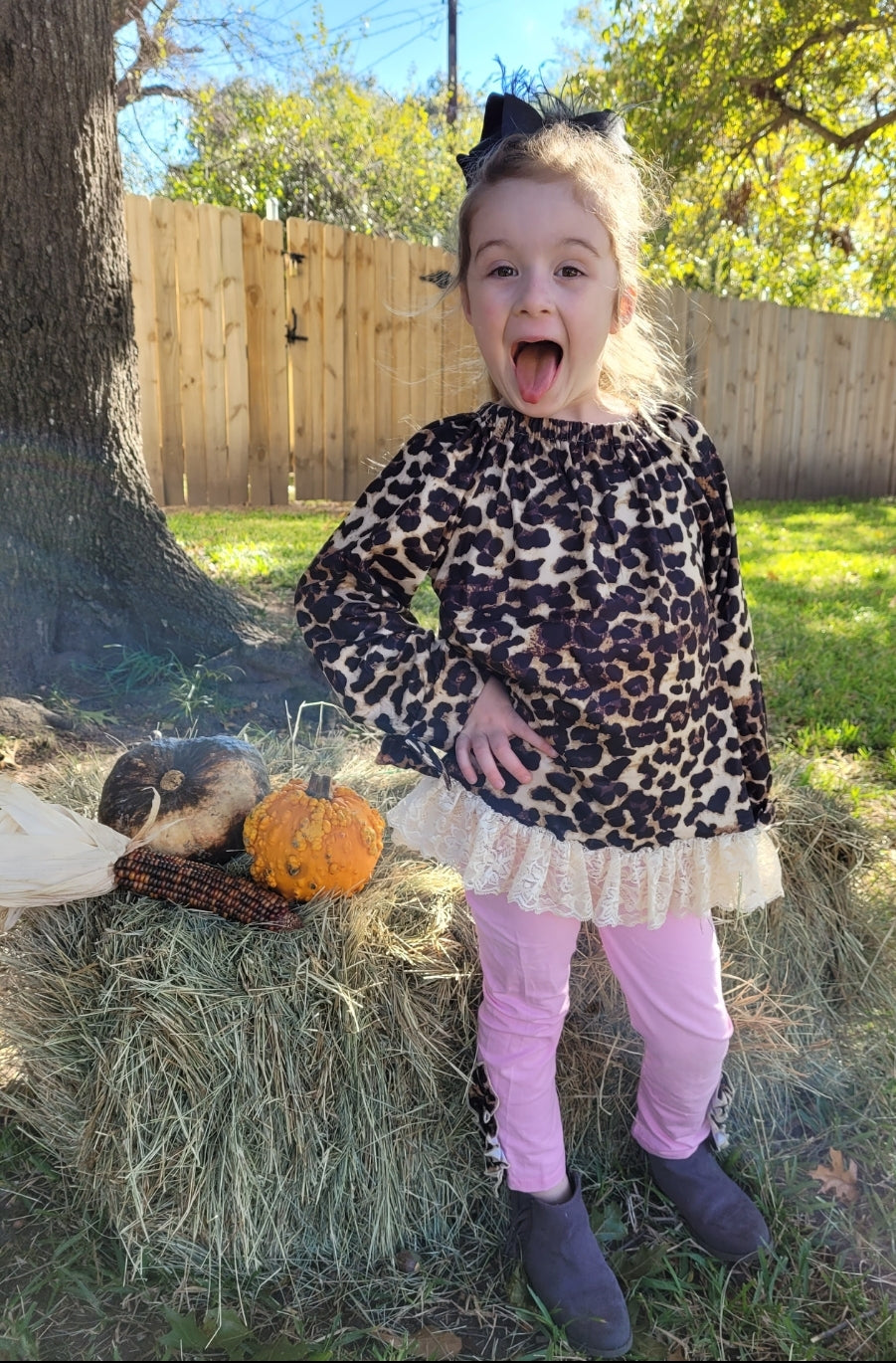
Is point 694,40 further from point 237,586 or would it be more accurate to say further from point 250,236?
point 237,586

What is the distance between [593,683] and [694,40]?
8025 mm

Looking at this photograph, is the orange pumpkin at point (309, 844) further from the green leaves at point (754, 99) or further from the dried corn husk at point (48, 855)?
the green leaves at point (754, 99)

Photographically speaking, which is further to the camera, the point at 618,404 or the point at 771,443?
the point at 771,443

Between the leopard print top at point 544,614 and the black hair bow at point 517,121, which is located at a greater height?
the black hair bow at point 517,121

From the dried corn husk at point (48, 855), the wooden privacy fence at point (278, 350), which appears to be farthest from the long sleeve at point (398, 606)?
the wooden privacy fence at point (278, 350)

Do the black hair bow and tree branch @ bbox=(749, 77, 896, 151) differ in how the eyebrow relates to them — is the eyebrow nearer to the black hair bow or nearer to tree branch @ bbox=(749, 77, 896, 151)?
the black hair bow

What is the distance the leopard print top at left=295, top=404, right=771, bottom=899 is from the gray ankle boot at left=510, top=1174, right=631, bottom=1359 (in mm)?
650

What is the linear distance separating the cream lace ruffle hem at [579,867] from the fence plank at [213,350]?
19.2ft

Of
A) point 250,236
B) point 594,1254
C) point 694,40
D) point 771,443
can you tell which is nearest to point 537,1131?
point 594,1254

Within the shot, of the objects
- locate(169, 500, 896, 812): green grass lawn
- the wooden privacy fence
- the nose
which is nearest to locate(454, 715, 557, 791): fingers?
the nose

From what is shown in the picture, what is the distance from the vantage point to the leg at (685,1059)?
5.51ft

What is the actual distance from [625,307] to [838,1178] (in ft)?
5.41

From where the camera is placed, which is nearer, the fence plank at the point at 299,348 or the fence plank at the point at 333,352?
the fence plank at the point at 299,348

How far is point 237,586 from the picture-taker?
4344 mm
